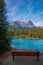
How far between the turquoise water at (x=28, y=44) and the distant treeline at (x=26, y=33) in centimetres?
25

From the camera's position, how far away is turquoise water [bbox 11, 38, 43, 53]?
1006 centimetres

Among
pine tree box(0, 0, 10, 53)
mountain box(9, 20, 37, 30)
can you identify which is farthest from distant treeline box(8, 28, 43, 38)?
pine tree box(0, 0, 10, 53)

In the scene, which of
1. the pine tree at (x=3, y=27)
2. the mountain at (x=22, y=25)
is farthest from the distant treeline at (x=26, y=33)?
the pine tree at (x=3, y=27)

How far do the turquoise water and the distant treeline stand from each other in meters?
0.25

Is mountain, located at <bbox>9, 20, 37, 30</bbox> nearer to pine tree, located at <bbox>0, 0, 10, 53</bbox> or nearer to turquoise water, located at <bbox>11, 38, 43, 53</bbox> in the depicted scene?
pine tree, located at <bbox>0, 0, 10, 53</bbox>

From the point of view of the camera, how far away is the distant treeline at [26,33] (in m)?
10.3

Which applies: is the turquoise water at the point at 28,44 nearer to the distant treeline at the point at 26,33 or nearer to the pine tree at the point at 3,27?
the distant treeline at the point at 26,33

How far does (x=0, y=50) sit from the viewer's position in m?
10.4

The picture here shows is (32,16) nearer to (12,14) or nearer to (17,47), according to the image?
(12,14)

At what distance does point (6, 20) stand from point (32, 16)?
153 cm

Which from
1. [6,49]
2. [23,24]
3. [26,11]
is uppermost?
[26,11]

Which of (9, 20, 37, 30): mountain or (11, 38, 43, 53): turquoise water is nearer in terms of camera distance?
(11, 38, 43, 53): turquoise water

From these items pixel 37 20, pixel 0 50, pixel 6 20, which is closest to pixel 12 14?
pixel 6 20

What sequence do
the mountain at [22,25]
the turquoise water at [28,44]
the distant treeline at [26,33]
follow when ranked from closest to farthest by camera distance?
the turquoise water at [28,44] → the mountain at [22,25] → the distant treeline at [26,33]
